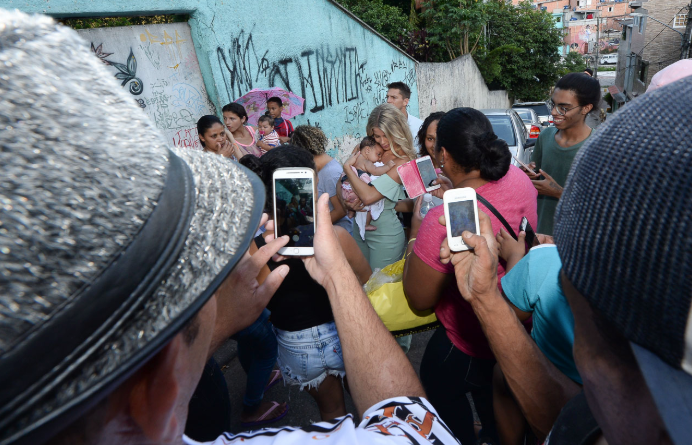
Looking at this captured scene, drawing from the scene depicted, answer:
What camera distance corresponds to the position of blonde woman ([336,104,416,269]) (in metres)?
3.40

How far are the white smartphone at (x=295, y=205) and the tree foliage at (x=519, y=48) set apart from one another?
1933 centimetres

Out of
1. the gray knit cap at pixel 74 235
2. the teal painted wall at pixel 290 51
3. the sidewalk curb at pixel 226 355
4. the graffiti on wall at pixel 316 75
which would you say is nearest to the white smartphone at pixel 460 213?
the gray knit cap at pixel 74 235

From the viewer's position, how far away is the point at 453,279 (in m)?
2.01

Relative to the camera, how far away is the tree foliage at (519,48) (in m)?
19.2

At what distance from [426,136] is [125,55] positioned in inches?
150

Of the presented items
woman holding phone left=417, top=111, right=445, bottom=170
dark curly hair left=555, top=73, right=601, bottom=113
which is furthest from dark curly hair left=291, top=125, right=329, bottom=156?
dark curly hair left=555, top=73, right=601, bottom=113

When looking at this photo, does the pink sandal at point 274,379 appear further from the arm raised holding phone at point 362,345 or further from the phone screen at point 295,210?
the arm raised holding phone at point 362,345

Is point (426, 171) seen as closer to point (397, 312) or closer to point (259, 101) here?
point (397, 312)

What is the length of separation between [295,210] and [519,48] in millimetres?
20654

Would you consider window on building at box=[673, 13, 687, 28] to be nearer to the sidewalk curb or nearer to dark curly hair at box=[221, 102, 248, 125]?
dark curly hair at box=[221, 102, 248, 125]

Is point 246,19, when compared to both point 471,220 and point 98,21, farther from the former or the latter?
point 471,220

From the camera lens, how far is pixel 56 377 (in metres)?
0.47

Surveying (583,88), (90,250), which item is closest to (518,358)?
(90,250)

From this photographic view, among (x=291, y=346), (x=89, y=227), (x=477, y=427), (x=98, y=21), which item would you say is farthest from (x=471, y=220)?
(x=98, y=21)
